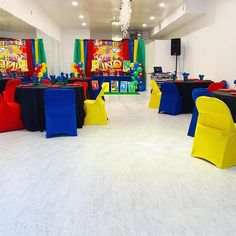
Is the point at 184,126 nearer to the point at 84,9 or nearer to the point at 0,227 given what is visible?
the point at 0,227

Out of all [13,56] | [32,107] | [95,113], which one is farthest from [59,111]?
[13,56]

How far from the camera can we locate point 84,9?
10047mm

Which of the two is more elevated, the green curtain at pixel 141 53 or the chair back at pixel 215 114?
the green curtain at pixel 141 53

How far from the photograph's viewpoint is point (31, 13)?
8852 mm

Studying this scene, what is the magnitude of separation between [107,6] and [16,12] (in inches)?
135

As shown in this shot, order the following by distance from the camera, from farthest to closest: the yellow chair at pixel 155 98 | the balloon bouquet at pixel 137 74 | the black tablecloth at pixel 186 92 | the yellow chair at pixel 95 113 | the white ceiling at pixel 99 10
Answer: the balloon bouquet at pixel 137 74 < the white ceiling at pixel 99 10 < the yellow chair at pixel 155 98 < the black tablecloth at pixel 186 92 < the yellow chair at pixel 95 113

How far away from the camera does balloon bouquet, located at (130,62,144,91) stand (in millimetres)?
12500

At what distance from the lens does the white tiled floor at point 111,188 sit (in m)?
2.09

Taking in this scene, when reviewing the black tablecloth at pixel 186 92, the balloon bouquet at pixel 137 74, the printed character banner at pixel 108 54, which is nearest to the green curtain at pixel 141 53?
the balloon bouquet at pixel 137 74

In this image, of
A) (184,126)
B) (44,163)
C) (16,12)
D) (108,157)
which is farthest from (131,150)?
(16,12)

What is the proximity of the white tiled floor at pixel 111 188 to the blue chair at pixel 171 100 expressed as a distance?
7.28 ft

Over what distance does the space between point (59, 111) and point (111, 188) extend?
2.16 meters

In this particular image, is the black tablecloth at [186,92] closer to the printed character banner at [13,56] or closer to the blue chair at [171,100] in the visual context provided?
the blue chair at [171,100]

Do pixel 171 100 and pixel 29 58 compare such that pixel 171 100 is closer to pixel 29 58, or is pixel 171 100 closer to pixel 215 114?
pixel 215 114
